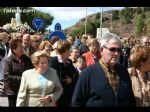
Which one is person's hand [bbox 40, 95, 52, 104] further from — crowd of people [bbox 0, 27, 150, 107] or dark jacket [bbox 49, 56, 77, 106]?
dark jacket [bbox 49, 56, 77, 106]

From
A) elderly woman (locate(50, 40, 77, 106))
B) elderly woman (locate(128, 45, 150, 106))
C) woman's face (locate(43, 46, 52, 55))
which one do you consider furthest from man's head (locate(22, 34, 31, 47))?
elderly woman (locate(128, 45, 150, 106))

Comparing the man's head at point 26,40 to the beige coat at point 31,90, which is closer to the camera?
the beige coat at point 31,90

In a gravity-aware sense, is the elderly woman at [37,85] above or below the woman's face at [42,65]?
below

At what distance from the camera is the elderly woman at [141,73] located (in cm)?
531

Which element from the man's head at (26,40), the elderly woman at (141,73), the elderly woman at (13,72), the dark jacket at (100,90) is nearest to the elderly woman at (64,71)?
the elderly woman at (13,72)

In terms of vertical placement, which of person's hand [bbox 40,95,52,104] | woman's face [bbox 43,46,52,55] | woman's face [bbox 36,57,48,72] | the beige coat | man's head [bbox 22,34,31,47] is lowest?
person's hand [bbox 40,95,52,104]

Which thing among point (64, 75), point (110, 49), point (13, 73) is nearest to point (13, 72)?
point (13, 73)

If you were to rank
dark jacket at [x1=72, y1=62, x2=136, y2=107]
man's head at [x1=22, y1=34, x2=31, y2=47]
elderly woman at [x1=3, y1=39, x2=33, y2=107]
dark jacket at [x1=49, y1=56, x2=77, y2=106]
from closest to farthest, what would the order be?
dark jacket at [x1=72, y1=62, x2=136, y2=107]
elderly woman at [x1=3, y1=39, x2=33, y2=107]
dark jacket at [x1=49, y1=56, x2=77, y2=106]
man's head at [x1=22, y1=34, x2=31, y2=47]

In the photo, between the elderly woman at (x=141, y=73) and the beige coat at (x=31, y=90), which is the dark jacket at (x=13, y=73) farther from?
the elderly woman at (x=141, y=73)

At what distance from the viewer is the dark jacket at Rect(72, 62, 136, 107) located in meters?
4.75

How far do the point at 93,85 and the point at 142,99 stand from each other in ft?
2.44

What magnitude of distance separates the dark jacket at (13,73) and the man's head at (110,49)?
1945 mm

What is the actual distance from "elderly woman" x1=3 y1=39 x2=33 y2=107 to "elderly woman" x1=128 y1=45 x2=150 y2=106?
71.2 inches
